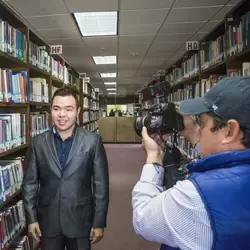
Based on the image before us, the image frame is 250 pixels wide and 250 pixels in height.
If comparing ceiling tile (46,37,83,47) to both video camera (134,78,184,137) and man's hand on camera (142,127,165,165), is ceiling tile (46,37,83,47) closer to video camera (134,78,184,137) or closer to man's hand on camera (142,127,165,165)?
video camera (134,78,184,137)

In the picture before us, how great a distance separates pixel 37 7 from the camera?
9.41 ft

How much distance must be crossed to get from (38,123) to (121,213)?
156cm

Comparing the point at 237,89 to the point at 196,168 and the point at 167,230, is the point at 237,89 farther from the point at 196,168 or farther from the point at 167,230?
the point at 167,230

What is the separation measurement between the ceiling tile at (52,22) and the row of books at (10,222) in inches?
91.9

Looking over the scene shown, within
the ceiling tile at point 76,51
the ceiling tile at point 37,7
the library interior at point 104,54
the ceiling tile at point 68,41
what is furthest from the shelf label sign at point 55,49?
the ceiling tile at point 76,51

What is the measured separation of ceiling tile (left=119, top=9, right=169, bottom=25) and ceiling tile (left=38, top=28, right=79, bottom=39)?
33.5 inches

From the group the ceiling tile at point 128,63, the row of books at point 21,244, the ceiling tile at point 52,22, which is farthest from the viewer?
the ceiling tile at point 128,63

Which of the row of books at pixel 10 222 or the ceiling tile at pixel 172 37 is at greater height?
the ceiling tile at pixel 172 37

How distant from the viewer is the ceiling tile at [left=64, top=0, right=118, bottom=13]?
8.96 feet

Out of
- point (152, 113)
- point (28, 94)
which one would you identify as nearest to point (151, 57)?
point (28, 94)

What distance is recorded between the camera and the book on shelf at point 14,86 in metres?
1.73

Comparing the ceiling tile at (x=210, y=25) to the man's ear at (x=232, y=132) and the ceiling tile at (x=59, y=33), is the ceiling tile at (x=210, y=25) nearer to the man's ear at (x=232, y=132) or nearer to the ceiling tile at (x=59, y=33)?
the ceiling tile at (x=59, y=33)

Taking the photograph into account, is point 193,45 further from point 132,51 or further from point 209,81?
point 132,51

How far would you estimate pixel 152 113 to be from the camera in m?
1.13
